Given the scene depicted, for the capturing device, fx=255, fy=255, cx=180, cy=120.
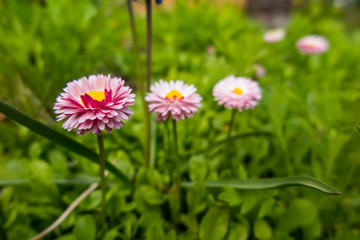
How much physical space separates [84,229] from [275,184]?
1.77ft

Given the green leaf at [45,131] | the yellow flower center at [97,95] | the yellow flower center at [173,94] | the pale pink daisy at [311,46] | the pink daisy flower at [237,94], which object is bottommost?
the green leaf at [45,131]

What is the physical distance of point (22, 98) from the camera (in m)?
1.45

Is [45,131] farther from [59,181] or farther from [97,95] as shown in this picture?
[59,181]

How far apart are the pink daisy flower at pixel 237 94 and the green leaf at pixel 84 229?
1.69ft

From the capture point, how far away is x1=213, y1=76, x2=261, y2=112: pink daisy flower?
0.77 metres

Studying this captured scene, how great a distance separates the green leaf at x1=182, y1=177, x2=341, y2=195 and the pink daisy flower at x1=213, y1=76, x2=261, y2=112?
0.21 m

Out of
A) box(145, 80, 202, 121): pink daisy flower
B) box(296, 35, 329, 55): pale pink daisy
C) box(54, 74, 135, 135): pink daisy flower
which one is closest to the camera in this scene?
box(54, 74, 135, 135): pink daisy flower

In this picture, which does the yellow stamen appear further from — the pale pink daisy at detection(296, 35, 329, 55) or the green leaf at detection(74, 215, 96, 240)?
the pale pink daisy at detection(296, 35, 329, 55)

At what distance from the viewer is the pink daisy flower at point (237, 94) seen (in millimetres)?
767

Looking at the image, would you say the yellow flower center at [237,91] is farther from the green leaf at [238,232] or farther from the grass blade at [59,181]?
the grass blade at [59,181]

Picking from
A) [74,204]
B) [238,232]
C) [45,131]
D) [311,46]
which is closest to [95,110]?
[45,131]

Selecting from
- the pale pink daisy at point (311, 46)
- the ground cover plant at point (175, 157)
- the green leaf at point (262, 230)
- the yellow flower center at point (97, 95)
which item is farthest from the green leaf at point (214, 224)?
the pale pink daisy at point (311, 46)

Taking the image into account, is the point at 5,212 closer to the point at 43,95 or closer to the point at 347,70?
the point at 43,95

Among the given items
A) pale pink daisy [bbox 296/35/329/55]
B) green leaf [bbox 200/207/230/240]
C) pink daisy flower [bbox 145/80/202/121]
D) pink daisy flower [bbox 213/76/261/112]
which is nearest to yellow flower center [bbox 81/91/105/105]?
pink daisy flower [bbox 145/80/202/121]
